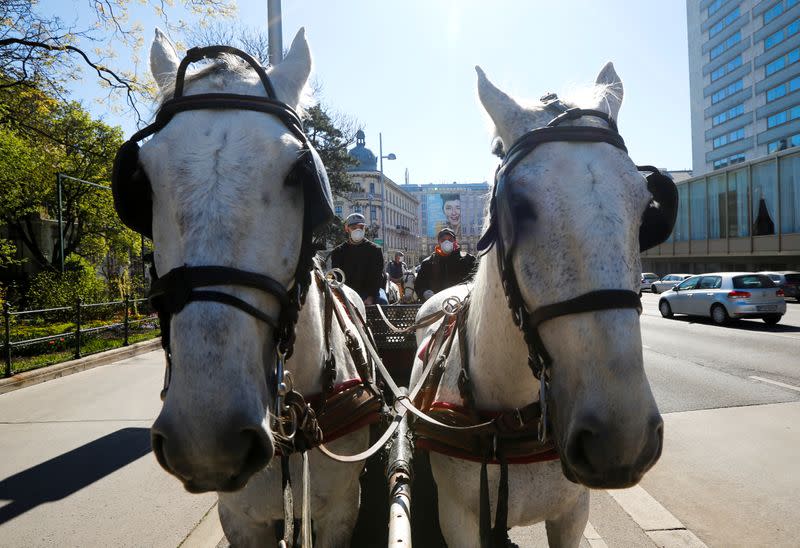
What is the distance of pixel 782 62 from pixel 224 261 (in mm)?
64619

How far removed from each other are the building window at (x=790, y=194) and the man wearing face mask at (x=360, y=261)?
31845 millimetres

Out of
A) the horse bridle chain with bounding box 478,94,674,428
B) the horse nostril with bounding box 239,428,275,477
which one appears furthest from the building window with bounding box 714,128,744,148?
the horse nostril with bounding box 239,428,275,477

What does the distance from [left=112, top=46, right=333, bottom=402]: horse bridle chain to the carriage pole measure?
0.78m

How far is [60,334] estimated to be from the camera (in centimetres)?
988

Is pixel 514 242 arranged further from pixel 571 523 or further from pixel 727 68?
pixel 727 68

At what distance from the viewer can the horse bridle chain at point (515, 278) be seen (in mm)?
1332

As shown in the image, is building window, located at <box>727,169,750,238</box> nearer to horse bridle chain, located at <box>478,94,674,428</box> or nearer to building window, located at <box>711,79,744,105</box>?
building window, located at <box>711,79,744,105</box>

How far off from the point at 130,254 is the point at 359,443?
92.3 feet

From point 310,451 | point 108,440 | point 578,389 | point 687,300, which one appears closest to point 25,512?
point 108,440

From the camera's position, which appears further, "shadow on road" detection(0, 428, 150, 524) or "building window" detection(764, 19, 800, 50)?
"building window" detection(764, 19, 800, 50)

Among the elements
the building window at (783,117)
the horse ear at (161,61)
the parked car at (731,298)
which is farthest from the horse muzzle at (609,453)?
the building window at (783,117)

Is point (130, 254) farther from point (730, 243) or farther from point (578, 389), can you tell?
point (730, 243)

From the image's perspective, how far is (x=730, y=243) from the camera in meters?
32.3

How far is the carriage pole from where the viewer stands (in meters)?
1.78
